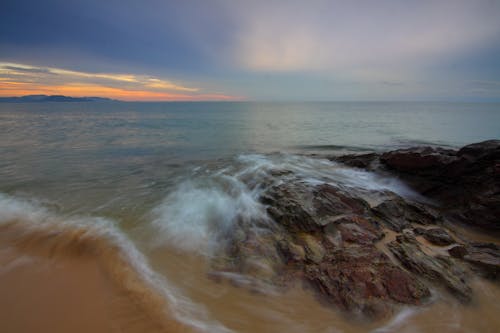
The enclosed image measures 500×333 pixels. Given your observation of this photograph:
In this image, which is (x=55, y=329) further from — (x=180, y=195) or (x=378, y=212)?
(x=378, y=212)

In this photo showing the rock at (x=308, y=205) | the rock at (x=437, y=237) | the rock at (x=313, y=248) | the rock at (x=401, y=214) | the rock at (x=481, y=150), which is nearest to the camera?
the rock at (x=313, y=248)

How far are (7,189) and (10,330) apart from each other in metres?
8.33

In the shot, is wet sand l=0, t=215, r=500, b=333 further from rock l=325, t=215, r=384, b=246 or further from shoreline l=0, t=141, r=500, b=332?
rock l=325, t=215, r=384, b=246

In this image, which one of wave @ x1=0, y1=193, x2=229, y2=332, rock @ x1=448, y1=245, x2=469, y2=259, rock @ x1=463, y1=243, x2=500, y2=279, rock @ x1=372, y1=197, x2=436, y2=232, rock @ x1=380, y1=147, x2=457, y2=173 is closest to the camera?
wave @ x1=0, y1=193, x2=229, y2=332

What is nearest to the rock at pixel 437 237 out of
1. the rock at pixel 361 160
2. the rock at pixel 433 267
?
the rock at pixel 433 267

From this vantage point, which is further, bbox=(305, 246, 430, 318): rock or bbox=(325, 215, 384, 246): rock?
bbox=(325, 215, 384, 246): rock

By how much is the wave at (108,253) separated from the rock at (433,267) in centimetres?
376

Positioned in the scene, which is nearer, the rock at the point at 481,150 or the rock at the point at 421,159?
the rock at the point at 481,150

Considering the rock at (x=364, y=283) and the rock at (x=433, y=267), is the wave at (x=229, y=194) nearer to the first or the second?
the rock at (x=364, y=283)

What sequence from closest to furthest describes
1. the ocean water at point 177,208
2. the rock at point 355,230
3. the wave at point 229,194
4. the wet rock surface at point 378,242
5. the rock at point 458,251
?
the ocean water at point 177,208, the wet rock surface at point 378,242, the rock at point 458,251, the rock at point 355,230, the wave at point 229,194

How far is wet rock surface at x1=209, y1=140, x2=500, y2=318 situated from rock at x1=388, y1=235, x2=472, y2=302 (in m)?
0.02

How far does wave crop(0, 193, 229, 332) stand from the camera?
3547 mm

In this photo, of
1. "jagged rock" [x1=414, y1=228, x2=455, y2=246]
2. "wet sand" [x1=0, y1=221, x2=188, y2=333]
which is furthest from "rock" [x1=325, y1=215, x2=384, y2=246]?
"wet sand" [x1=0, y1=221, x2=188, y2=333]

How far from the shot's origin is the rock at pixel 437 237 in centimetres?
539
